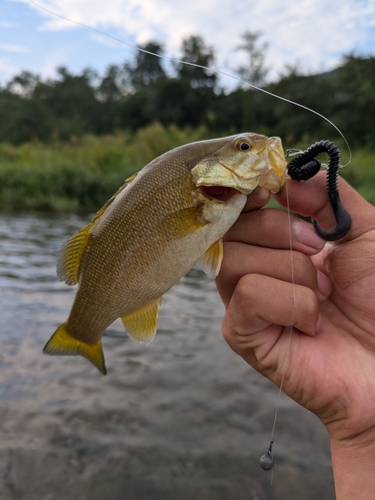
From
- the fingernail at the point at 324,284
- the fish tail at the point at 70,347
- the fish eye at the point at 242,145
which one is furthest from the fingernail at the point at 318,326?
the fish tail at the point at 70,347

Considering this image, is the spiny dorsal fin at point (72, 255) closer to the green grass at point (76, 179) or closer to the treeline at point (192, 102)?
the green grass at point (76, 179)

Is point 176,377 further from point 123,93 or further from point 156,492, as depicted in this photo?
point 123,93

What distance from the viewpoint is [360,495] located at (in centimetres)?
194

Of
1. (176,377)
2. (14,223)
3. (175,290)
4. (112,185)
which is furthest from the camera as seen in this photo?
(112,185)

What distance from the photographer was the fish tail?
233 cm

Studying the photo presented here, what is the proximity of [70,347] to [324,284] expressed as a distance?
4.75 ft

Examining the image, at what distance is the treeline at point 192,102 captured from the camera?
36188 millimetres

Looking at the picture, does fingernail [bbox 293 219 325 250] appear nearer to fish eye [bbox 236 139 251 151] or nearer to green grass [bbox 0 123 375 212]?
fish eye [bbox 236 139 251 151]

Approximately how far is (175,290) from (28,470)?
16.4 ft

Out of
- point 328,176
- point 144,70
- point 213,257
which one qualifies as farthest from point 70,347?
point 144,70

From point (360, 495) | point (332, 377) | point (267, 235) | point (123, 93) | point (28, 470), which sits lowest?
point (28, 470)

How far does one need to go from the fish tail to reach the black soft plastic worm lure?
1.39 m

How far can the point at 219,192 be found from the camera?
6.18 ft

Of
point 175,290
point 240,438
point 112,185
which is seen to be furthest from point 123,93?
point 240,438
